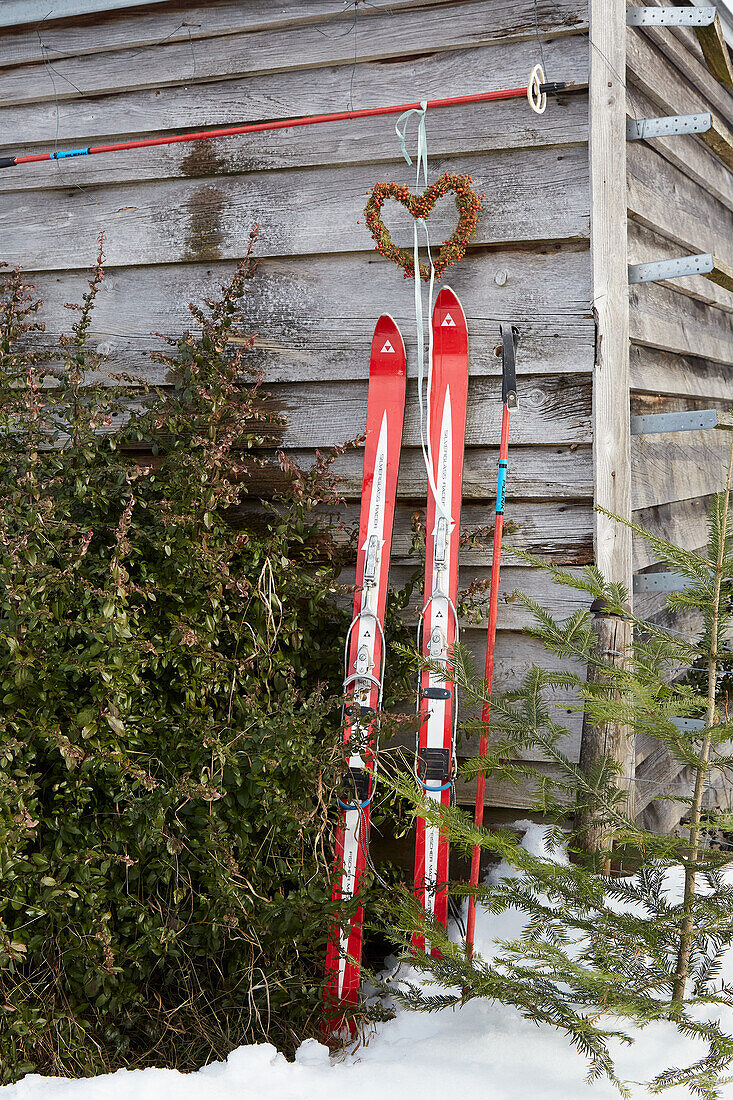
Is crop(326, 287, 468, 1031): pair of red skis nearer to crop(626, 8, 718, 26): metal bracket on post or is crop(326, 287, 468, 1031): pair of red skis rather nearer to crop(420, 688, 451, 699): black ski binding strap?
crop(420, 688, 451, 699): black ski binding strap

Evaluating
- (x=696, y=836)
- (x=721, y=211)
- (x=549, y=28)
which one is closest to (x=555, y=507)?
(x=696, y=836)

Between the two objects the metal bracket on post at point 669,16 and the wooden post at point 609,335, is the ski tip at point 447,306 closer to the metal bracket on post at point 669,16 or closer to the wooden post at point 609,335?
the wooden post at point 609,335

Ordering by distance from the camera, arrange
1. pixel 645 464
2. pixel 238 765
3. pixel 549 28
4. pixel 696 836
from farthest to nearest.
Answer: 1. pixel 645 464
2. pixel 549 28
3. pixel 238 765
4. pixel 696 836

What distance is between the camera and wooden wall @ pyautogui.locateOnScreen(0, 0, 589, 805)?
7.80 ft

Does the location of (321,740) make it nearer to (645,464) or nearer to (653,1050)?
(653,1050)

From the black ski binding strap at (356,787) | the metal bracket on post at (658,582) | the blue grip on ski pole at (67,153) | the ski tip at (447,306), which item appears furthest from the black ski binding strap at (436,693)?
the blue grip on ski pole at (67,153)

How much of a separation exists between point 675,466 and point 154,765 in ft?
6.66

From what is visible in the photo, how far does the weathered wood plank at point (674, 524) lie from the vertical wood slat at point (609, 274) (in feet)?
0.73

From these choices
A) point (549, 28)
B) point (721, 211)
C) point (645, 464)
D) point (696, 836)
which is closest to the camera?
point (696, 836)

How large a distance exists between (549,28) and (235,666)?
1.87m

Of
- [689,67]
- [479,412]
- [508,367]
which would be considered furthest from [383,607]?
[689,67]

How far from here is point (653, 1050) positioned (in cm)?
174

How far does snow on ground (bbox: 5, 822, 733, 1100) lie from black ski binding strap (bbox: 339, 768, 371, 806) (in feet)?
1.71

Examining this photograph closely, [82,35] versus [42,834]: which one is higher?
[82,35]
